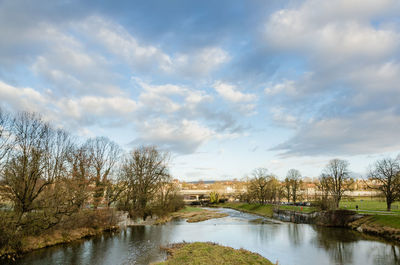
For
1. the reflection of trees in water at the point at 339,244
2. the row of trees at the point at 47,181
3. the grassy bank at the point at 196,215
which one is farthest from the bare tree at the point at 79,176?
the reflection of trees in water at the point at 339,244

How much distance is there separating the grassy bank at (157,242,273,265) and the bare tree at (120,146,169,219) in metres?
28.5

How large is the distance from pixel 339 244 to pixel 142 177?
3834cm

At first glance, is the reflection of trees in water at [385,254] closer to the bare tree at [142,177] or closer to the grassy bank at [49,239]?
the grassy bank at [49,239]

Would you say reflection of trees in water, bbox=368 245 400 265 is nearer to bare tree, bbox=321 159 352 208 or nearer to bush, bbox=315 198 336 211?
bush, bbox=315 198 336 211

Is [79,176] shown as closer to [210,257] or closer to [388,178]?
[210,257]

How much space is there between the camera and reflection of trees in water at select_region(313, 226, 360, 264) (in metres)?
25.5

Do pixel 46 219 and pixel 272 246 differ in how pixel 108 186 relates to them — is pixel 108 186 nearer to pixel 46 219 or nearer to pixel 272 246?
pixel 46 219

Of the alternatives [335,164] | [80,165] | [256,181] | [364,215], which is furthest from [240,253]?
[256,181]

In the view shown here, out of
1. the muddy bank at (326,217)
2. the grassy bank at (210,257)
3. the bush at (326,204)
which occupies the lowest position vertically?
the muddy bank at (326,217)

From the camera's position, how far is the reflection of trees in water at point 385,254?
79.1ft

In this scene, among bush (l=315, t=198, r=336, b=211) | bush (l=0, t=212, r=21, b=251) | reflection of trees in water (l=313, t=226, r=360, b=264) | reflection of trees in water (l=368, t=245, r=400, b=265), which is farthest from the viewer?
bush (l=315, t=198, r=336, b=211)

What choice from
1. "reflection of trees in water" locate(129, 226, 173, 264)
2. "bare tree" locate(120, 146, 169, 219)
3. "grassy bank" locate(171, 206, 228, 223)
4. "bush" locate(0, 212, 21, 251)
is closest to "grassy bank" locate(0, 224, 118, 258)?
"bush" locate(0, 212, 21, 251)

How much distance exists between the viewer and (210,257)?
22.3 metres

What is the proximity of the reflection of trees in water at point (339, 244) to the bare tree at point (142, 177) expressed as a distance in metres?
33.3
